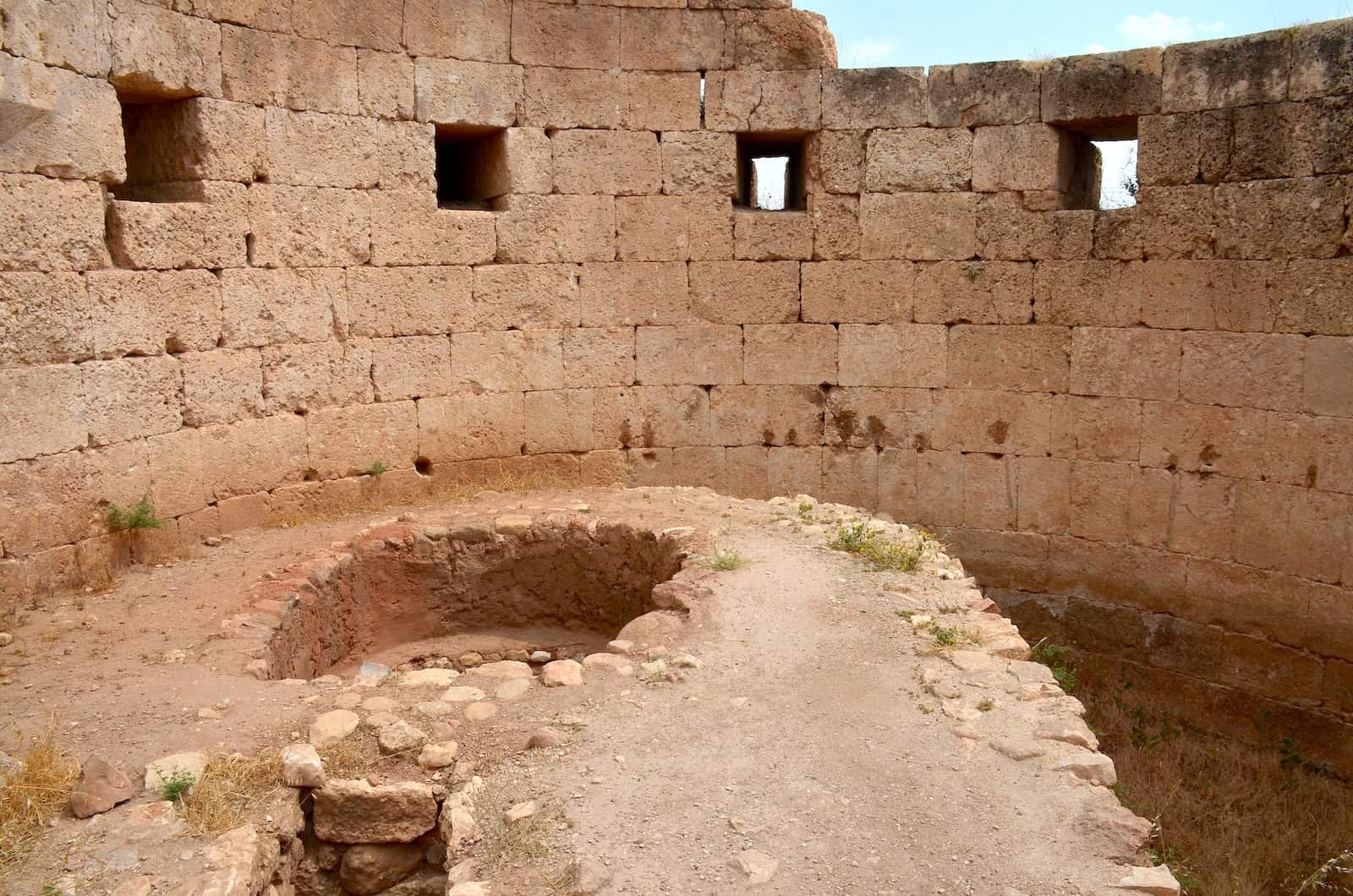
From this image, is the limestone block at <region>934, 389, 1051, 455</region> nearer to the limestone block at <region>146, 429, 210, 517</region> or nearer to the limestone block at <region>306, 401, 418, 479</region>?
the limestone block at <region>306, 401, 418, 479</region>

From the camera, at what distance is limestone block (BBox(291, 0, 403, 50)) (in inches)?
304

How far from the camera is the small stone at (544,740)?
4.49 meters

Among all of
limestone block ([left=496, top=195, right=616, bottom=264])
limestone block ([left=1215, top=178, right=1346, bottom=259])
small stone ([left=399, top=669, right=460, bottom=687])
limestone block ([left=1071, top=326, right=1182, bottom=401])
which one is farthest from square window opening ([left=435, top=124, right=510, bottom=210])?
limestone block ([left=1215, top=178, right=1346, bottom=259])

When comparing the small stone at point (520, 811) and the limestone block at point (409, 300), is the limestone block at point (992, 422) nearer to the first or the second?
the limestone block at point (409, 300)

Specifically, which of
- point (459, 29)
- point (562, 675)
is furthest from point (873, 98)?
point (562, 675)

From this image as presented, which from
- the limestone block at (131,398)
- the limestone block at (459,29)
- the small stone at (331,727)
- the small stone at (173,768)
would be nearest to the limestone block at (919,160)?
the limestone block at (459,29)

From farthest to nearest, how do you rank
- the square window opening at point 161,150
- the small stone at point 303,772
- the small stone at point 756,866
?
the square window opening at point 161,150 < the small stone at point 303,772 < the small stone at point 756,866

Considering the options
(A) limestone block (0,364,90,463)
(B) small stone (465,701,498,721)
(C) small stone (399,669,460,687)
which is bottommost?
(B) small stone (465,701,498,721)

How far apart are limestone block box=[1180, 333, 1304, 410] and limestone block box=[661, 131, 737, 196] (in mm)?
3484

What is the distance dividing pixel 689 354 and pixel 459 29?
286cm

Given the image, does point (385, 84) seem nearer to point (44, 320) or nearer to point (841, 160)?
point (44, 320)

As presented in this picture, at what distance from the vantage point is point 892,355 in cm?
914

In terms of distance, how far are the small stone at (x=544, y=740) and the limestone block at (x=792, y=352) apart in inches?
201

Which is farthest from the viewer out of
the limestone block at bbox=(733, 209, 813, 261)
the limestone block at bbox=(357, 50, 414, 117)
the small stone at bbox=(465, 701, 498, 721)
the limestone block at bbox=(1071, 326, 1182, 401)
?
the limestone block at bbox=(733, 209, 813, 261)
